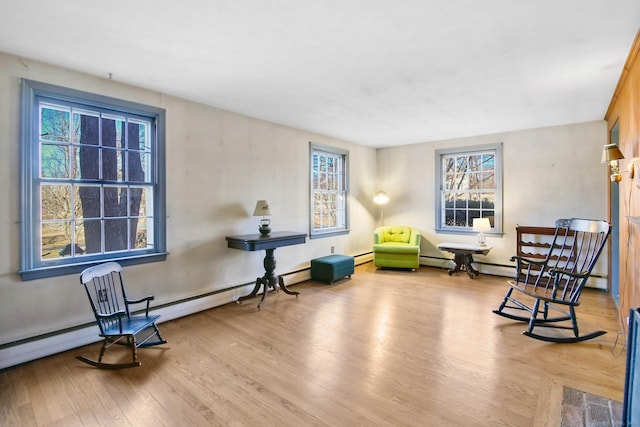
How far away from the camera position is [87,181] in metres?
2.96

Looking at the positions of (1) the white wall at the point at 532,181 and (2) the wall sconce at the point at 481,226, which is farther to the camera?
(2) the wall sconce at the point at 481,226

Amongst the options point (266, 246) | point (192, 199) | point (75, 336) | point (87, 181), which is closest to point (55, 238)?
point (87, 181)

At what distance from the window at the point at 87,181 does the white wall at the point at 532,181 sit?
471 centimetres

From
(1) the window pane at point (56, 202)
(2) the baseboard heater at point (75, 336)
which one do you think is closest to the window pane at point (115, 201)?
(1) the window pane at point (56, 202)

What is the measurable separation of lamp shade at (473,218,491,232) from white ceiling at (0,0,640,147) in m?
2.02

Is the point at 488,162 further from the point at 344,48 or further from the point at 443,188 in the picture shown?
the point at 344,48

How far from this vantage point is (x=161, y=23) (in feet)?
6.92

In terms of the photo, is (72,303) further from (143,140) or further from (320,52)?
(320,52)

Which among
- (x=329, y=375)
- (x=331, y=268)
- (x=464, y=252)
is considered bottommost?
(x=329, y=375)

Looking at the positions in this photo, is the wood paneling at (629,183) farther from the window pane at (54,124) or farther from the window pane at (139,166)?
the window pane at (54,124)

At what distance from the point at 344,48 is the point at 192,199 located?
2363 millimetres

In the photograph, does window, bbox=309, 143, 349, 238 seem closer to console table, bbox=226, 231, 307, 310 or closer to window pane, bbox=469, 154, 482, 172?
console table, bbox=226, 231, 307, 310

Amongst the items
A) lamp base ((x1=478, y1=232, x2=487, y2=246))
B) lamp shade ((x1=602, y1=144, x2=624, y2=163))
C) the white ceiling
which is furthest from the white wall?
lamp shade ((x1=602, y1=144, x2=624, y2=163))

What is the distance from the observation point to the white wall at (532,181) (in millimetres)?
4660
